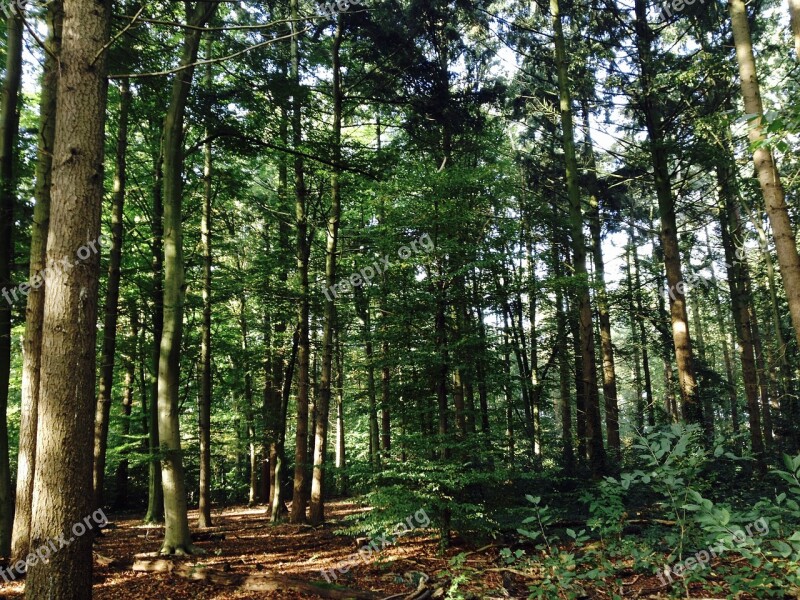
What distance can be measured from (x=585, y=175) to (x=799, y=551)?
14.8m

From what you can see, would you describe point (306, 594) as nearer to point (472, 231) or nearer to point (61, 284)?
point (61, 284)

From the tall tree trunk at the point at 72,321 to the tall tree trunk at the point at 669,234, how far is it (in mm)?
10490

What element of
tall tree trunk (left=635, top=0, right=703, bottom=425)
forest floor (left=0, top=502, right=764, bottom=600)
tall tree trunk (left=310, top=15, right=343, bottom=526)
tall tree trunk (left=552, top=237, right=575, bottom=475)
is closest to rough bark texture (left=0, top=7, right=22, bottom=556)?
Result: forest floor (left=0, top=502, right=764, bottom=600)

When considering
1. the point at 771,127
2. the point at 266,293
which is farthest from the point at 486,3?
the point at 771,127

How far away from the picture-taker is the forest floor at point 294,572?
5.48m

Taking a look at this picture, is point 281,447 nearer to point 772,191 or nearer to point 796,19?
point 772,191

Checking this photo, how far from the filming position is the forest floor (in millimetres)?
5477

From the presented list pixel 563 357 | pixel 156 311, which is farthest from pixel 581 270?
pixel 156 311

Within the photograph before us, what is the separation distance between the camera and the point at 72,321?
378 cm

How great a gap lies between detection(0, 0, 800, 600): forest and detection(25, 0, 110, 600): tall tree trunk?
2 centimetres

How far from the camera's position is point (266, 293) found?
1166 centimetres

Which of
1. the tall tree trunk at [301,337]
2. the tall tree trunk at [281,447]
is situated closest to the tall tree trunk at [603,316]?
the tall tree trunk at [301,337]

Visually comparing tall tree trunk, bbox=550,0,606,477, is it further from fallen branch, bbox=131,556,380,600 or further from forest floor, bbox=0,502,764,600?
fallen branch, bbox=131,556,380,600

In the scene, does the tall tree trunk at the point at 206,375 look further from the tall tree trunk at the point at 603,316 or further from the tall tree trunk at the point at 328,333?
the tall tree trunk at the point at 603,316
